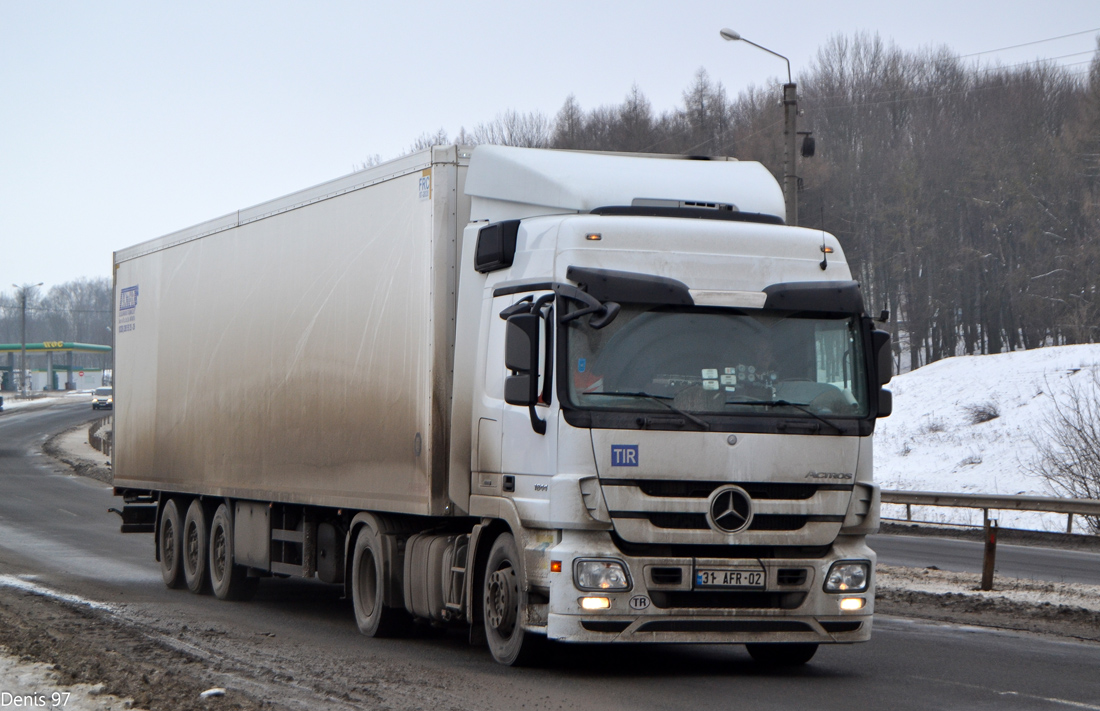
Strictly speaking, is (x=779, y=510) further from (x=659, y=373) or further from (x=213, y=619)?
(x=213, y=619)

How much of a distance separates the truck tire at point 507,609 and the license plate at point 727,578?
1.11 metres

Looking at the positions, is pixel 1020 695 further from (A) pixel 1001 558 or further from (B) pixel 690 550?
(A) pixel 1001 558

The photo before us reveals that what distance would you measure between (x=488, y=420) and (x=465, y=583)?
1194 millimetres

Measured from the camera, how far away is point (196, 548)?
14508 mm

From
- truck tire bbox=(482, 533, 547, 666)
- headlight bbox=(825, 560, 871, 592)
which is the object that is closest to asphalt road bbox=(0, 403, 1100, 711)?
truck tire bbox=(482, 533, 547, 666)

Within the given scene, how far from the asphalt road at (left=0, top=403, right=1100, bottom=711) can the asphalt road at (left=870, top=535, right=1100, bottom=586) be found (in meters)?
5.01

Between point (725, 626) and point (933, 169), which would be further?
point (933, 169)

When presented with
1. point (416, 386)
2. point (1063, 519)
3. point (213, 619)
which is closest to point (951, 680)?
point (416, 386)

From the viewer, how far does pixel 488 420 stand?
28.3 ft

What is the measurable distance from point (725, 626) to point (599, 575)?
0.88m

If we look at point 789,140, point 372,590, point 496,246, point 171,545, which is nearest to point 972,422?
point 789,140

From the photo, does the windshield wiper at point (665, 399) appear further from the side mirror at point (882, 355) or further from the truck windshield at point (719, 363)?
the side mirror at point (882, 355)

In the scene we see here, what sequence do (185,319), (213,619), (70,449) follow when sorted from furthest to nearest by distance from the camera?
(70,449) < (185,319) < (213,619)

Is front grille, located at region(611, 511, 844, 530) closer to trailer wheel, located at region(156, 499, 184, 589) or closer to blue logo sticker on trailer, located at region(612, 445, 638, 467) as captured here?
blue logo sticker on trailer, located at region(612, 445, 638, 467)
